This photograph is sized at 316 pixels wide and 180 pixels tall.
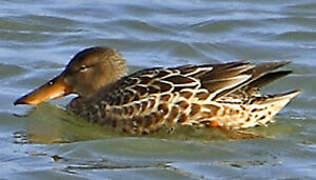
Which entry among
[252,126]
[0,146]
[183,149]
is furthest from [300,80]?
[0,146]

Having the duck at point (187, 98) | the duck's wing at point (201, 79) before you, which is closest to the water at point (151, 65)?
the duck at point (187, 98)

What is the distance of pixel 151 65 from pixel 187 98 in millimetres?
2096

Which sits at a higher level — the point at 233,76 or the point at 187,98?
the point at 233,76

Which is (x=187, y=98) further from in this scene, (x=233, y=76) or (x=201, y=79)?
(x=233, y=76)

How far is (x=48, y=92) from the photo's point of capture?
1205cm

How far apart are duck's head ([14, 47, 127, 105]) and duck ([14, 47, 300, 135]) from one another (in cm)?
2

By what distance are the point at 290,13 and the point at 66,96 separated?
150 inches

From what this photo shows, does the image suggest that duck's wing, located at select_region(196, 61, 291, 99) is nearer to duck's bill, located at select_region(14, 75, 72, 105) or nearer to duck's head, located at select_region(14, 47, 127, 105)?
duck's head, located at select_region(14, 47, 127, 105)

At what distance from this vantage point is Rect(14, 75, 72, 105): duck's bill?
39.4 ft

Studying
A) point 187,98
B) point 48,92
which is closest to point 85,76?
point 48,92

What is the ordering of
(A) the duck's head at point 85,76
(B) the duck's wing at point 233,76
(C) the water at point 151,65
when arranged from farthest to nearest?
(A) the duck's head at point 85,76, (B) the duck's wing at point 233,76, (C) the water at point 151,65

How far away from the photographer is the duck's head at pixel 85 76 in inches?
470

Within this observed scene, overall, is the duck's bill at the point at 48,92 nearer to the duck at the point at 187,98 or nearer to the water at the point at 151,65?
the water at the point at 151,65

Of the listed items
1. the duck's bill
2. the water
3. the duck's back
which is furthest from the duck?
the duck's bill
